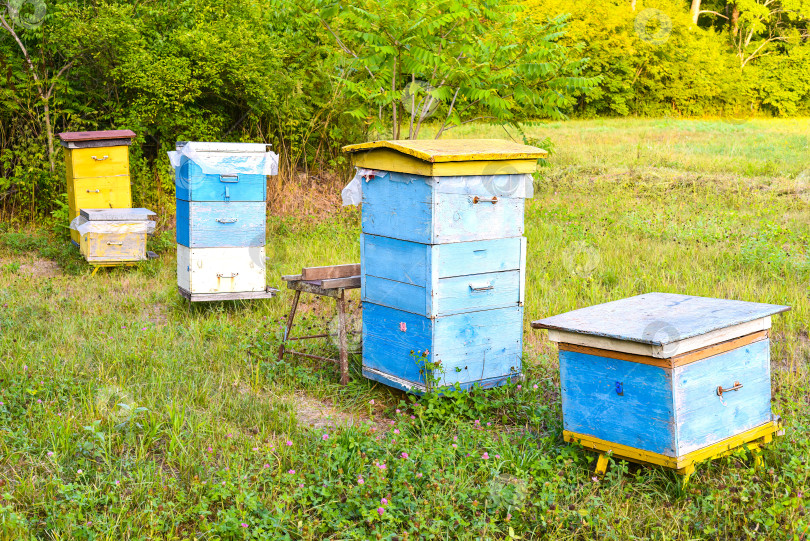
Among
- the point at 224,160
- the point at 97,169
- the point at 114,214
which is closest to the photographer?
the point at 224,160

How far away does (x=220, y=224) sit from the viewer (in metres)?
6.32

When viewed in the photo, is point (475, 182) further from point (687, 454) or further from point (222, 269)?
point (222, 269)

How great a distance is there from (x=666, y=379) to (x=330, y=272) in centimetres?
280

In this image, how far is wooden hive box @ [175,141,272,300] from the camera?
6184 millimetres

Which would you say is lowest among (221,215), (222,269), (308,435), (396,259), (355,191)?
(308,435)

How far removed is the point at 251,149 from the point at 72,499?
12.7 ft

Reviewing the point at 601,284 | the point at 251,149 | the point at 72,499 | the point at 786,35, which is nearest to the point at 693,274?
the point at 601,284

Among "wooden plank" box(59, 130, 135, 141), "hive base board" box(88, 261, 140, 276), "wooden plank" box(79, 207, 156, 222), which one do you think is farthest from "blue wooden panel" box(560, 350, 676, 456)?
"wooden plank" box(59, 130, 135, 141)

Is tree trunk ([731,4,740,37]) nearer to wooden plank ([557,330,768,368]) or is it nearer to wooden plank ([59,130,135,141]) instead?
wooden plank ([59,130,135,141])

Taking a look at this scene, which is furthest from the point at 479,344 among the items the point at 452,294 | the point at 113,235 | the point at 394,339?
the point at 113,235

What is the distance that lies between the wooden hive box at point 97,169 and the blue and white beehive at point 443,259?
189 inches

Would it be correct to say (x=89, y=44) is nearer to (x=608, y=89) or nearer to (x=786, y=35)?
(x=608, y=89)

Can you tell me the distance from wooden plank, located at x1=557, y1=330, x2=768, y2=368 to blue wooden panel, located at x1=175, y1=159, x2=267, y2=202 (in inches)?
146

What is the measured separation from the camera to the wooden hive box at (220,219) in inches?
243
